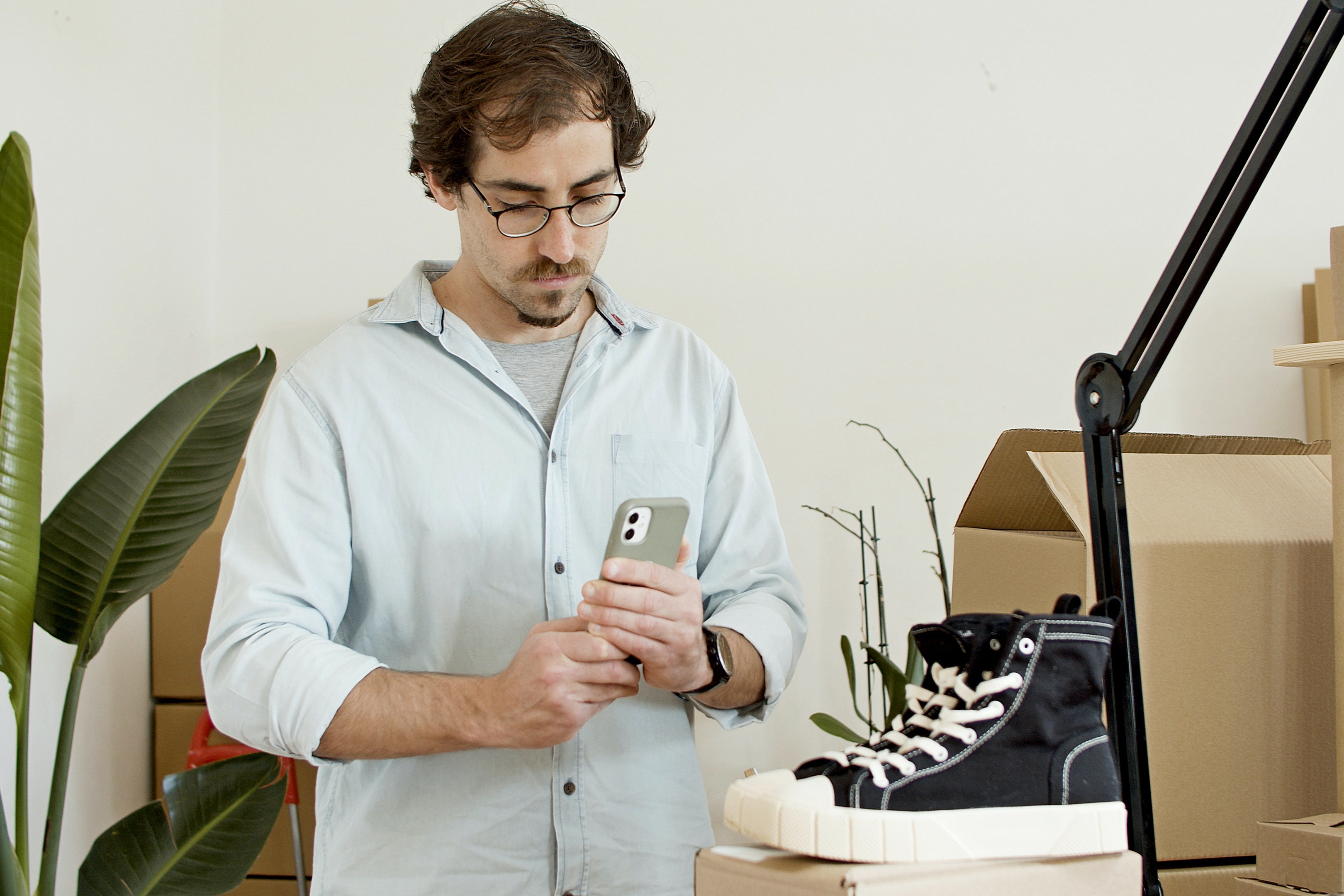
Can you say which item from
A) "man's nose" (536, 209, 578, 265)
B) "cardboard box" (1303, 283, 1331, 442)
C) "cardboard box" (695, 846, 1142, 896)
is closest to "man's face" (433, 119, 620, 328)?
"man's nose" (536, 209, 578, 265)

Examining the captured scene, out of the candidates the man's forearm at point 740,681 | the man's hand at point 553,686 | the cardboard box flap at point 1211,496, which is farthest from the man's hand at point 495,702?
the cardboard box flap at point 1211,496

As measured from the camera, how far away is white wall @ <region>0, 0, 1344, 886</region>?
2.08 m

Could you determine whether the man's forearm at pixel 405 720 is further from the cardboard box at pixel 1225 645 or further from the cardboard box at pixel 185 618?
the cardboard box at pixel 185 618

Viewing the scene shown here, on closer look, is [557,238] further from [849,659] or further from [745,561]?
[849,659]

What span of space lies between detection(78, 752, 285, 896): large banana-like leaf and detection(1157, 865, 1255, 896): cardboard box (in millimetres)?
1020

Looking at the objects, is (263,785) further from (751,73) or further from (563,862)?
(751,73)

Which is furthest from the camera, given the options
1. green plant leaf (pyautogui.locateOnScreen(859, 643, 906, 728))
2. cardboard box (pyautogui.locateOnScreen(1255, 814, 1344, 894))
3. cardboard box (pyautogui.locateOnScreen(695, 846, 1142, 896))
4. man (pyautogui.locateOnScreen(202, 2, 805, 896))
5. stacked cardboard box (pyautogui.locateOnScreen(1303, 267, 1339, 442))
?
stacked cardboard box (pyautogui.locateOnScreen(1303, 267, 1339, 442))

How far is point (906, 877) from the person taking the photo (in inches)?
20.2

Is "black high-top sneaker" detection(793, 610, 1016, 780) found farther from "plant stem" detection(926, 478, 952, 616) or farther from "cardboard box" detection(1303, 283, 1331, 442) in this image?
"cardboard box" detection(1303, 283, 1331, 442)

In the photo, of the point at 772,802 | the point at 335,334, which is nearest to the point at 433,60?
the point at 335,334

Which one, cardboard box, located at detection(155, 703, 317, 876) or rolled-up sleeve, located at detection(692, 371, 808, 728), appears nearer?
rolled-up sleeve, located at detection(692, 371, 808, 728)

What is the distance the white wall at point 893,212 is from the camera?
2.08 metres

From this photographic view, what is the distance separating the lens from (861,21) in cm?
211

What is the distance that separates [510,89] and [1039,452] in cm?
71
